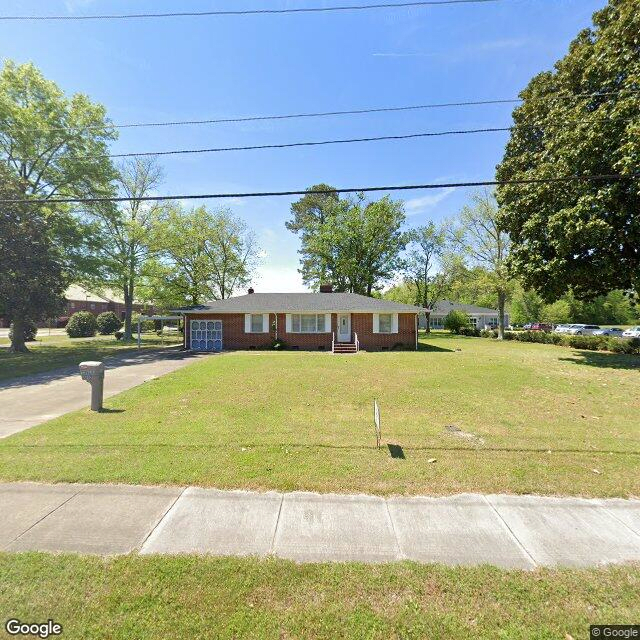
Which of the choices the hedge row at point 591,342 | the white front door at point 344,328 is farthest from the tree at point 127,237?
the hedge row at point 591,342

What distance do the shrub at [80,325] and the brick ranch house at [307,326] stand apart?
20580 millimetres

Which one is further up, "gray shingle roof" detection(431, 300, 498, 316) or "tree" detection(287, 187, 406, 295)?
"tree" detection(287, 187, 406, 295)

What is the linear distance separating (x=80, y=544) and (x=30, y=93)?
32.3 metres

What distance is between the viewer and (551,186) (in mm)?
15453

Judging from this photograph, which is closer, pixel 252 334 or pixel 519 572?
pixel 519 572

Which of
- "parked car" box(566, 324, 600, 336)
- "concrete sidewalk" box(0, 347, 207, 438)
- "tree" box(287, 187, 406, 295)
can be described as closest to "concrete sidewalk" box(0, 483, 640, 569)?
"concrete sidewalk" box(0, 347, 207, 438)

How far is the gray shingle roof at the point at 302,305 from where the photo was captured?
22847mm

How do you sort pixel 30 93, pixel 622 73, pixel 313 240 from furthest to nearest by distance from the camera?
pixel 313 240 < pixel 30 93 < pixel 622 73

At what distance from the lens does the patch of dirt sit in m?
6.09

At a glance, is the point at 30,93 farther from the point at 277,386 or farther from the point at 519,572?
the point at 519,572

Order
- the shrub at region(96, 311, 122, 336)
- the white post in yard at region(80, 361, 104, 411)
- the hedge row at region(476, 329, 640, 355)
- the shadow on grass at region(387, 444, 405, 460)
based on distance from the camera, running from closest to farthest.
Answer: the shadow on grass at region(387, 444, 405, 460) → the white post in yard at region(80, 361, 104, 411) → the hedge row at region(476, 329, 640, 355) → the shrub at region(96, 311, 122, 336)

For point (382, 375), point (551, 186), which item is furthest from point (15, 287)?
point (551, 186)

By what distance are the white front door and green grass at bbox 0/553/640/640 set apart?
20.4 m

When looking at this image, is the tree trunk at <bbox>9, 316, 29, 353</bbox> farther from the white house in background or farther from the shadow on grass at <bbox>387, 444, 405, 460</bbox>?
the white house in background
